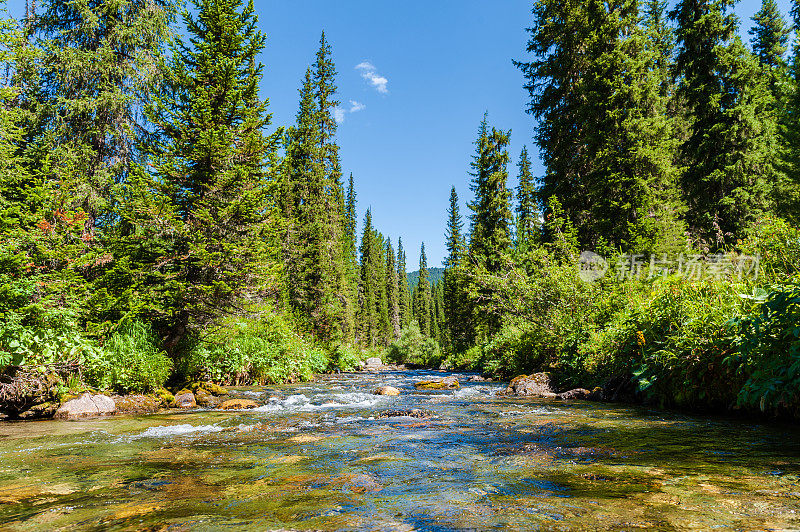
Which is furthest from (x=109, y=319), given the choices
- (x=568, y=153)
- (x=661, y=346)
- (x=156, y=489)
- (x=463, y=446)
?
(x=568, y=153)

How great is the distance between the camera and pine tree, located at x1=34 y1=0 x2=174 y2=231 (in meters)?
16.3

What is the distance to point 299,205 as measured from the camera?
96.2 feet

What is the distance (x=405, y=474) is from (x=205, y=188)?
37.7 feet

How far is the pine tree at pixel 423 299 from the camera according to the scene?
275 feet

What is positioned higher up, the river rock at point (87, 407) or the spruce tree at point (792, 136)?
the spruce tree at point (792, 136)

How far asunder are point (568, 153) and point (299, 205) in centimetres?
1800

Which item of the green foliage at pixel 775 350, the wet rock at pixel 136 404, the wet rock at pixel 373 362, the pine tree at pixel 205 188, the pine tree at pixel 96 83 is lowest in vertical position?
the wet rock at pixel 373 362

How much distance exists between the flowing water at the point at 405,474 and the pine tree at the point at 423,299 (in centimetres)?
7351

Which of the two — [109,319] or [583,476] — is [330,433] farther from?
[109,319]

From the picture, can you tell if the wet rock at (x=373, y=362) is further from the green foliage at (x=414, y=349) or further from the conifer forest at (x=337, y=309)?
the conifer forest at (x=337, y=309)

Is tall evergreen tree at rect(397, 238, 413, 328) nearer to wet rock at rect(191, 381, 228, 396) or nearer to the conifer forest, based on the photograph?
the conifer forest

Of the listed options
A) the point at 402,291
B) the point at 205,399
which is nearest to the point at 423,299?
the point at 402,291

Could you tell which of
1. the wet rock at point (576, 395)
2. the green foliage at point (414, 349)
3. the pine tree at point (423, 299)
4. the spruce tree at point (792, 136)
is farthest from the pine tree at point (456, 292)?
the pine tree at point (423, 299)

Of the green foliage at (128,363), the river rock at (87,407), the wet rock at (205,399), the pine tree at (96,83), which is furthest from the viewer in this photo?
the pine tree at (96,83)
